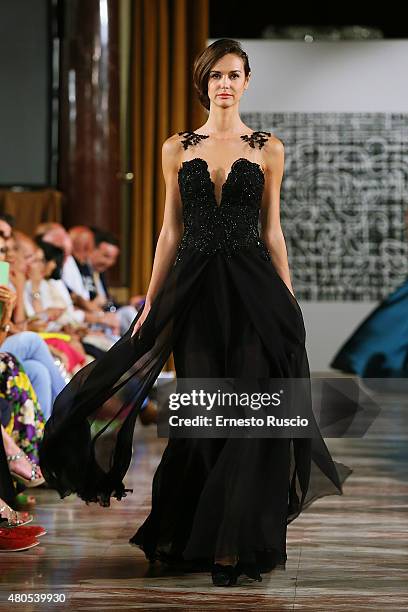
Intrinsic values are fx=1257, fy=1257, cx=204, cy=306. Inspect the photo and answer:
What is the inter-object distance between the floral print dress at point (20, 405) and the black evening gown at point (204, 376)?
95 cm

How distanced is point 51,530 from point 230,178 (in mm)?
1184

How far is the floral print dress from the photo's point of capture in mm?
4027

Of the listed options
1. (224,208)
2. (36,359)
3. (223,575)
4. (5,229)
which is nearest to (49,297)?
(36,359)

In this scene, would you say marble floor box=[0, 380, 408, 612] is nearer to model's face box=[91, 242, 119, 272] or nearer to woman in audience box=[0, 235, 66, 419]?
woman in audience box=[0, 235, 66, 419]

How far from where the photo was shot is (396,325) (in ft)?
18.6

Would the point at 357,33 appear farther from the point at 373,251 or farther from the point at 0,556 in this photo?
the point at 0,556

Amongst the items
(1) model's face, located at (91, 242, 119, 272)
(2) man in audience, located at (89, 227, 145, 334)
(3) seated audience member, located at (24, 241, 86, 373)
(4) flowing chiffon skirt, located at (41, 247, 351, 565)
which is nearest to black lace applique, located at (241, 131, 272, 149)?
(4) flowing chiffon skirt, located at (41, 247, 351, 565)

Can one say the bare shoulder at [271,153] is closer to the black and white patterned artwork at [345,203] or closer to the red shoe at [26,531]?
the red shoe at [26,531]

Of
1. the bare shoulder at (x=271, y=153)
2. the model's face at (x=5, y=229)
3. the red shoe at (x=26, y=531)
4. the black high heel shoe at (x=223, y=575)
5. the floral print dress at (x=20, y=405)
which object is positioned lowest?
the red shoe at (x=26, y=531)

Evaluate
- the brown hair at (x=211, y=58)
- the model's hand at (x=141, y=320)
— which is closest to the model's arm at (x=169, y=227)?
the model's hand at (x=141, y=320)

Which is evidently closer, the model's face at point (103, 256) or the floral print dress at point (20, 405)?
the floral print dress at point (20, 405)

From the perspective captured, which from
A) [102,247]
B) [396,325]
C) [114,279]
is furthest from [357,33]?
[396,325]

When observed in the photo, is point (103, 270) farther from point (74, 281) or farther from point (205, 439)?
point (205, 439)

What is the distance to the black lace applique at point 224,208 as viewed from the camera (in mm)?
3016
